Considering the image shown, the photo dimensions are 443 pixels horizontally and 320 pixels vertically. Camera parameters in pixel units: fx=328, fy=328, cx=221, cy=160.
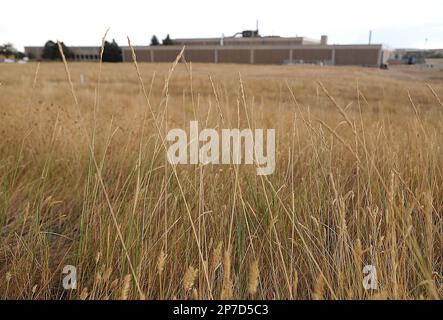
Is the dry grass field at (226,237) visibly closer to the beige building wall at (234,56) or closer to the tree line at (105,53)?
the tree line at (105,53)

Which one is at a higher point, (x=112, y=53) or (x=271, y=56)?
(x=112, y=53)

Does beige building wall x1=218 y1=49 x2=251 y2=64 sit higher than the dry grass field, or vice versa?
beige building wall x1=218 y1=49 x2=251 y2=64

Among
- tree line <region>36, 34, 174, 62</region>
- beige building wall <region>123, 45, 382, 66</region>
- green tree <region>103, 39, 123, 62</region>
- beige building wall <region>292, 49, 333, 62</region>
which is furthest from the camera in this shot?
beige building wall <region>292, 49, 333, 62</region>

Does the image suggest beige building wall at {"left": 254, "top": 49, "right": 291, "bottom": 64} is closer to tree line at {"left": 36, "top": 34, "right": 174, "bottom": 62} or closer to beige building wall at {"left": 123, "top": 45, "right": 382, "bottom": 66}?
beige building wall at {"left": 123, "top": 45, "right": 382, "bottom": 66}

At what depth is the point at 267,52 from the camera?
4319 cm

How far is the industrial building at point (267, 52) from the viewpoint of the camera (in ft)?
135

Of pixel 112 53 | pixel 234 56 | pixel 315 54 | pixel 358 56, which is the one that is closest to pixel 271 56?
pixel 234 56

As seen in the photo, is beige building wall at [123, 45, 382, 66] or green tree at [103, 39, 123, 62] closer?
green tree at [103, 39, 123, 62]

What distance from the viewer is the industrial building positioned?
4103cm

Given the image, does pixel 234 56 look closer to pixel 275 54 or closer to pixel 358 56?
pixel 275 54

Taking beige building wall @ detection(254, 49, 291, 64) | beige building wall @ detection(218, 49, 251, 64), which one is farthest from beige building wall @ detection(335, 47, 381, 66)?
beige building wall @ detection(218, 49, 251, 64)

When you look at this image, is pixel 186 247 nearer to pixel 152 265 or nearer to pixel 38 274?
pixel 152 265
